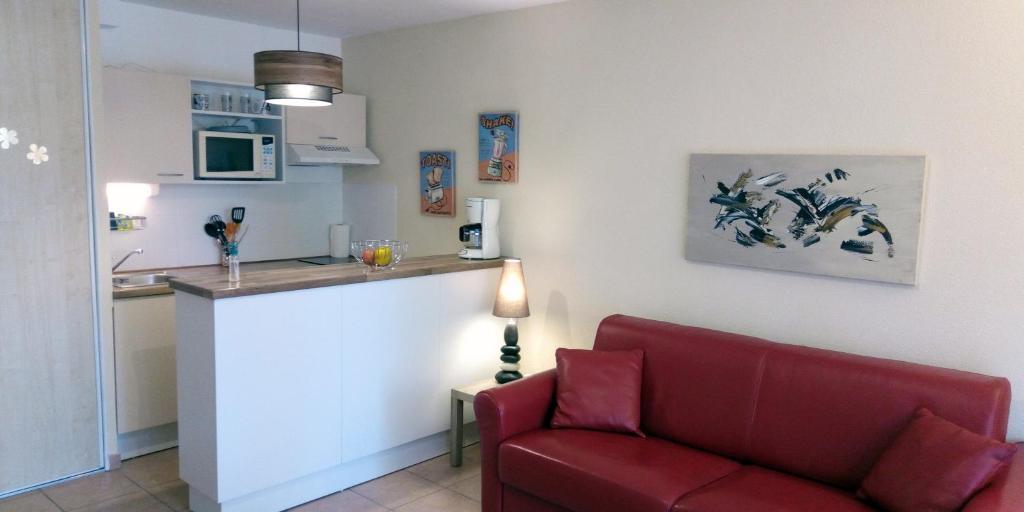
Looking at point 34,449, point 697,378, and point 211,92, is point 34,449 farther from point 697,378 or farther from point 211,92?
point 697,378

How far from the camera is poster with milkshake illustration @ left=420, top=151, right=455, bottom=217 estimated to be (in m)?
4.63

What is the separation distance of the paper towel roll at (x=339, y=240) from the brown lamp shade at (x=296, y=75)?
246 cm

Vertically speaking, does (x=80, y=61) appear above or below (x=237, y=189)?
above

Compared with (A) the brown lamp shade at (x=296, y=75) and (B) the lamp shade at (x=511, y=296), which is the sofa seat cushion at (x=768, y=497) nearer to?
(B) the lamp shade at (x=511, y=296)

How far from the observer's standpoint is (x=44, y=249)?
11.5 ft

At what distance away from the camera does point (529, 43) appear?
164 inches

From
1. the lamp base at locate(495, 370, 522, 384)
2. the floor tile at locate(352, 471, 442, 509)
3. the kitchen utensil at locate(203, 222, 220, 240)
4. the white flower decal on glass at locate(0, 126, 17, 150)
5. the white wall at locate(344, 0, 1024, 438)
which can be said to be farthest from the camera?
the kitchen utensil at locate(203, 222, 220, 240)

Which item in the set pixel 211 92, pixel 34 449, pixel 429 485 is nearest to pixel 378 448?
pixel 429 485

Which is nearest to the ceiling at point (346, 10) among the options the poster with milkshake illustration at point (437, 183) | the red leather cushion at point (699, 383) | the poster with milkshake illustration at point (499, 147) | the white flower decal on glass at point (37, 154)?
the poster with milkshake illustration at point (499, 147)

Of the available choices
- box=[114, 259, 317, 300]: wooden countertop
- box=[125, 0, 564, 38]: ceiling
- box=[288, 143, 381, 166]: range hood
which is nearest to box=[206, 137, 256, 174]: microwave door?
box=[288, 143, 381, 166]: range hood

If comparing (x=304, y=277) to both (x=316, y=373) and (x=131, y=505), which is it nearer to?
(x=316, y=373)

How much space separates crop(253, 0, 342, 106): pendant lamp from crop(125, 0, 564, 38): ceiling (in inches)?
56.3

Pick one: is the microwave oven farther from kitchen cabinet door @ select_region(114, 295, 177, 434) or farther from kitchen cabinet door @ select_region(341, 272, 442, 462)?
kitchen cabinet door @ select_region(341, 272, 442, 462)

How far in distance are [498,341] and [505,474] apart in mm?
1266
